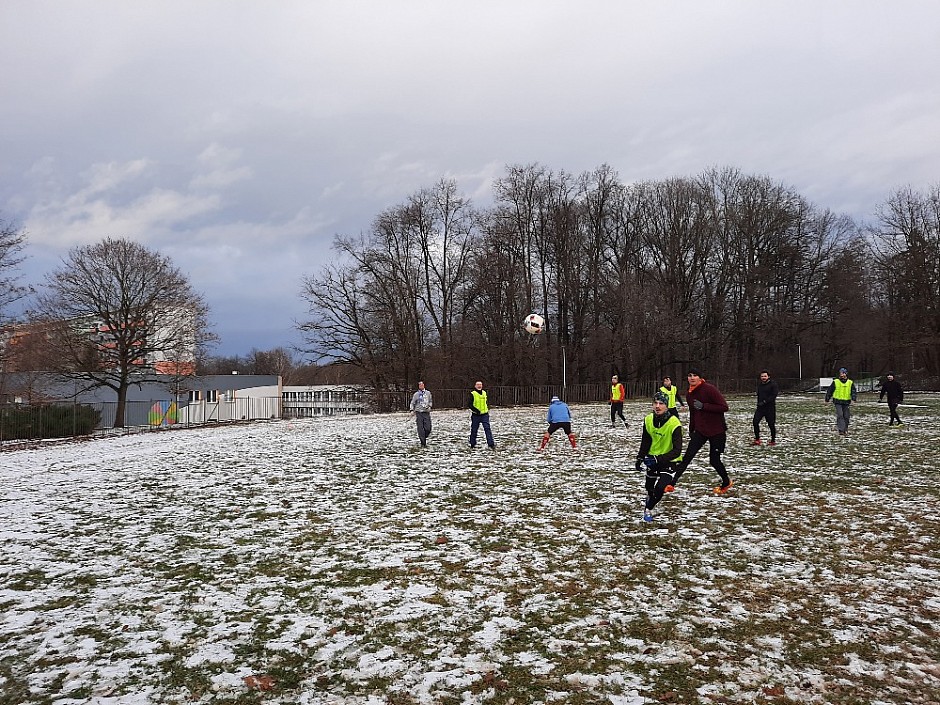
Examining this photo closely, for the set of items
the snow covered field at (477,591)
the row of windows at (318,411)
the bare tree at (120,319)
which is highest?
the bare tree at (120,319)

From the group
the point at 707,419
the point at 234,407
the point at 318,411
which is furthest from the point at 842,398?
the point at 318,411

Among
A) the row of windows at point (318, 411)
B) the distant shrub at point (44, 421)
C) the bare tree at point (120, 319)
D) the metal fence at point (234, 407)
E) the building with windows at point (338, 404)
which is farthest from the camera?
the building with windows at point (338, 404)

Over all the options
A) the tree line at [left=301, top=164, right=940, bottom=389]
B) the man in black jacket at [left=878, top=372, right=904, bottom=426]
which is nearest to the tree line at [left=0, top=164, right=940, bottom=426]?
the tree line at [left=301, top=164, right=940, bottom=389]

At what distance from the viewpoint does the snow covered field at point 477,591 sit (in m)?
4.02

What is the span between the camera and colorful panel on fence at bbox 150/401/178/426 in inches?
1358

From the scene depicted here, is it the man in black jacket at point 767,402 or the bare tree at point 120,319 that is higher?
the bare tree at point 120,319

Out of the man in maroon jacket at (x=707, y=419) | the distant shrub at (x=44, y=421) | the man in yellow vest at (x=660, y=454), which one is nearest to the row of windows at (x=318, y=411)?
the distant shrub at (x=44, y=421)

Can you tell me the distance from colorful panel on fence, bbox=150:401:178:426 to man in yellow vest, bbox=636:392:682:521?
3210cm

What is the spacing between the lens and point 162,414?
35.1 meters

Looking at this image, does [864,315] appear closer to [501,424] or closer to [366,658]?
[501,424]

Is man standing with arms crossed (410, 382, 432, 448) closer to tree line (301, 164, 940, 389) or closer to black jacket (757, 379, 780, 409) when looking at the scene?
black jacket (757, 379, 780, 409)

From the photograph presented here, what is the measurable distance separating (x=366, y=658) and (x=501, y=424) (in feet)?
69.0

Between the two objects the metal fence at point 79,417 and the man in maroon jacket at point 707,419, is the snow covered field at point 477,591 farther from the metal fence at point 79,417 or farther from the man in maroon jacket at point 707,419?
the metal fence at point 79,417

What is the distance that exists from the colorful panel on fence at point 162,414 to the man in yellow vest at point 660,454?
3210cm
